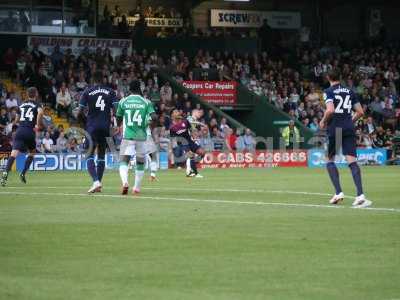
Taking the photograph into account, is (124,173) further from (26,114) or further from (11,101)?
(11,101)

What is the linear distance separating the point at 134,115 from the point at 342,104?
429cm

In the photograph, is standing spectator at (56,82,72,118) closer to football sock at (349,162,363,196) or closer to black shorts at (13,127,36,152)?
black shorts at (13,127,36,152)

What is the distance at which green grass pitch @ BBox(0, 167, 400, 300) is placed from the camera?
8.82 meters

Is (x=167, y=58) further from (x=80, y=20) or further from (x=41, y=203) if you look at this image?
(x=41, y=203)

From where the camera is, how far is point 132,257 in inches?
418

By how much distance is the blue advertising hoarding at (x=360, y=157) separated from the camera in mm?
41809

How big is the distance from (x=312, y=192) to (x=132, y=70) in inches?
870

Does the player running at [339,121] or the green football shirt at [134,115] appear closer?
the player running at [339,121]

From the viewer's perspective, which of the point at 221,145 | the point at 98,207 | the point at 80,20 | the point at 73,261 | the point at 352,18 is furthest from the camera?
the point at 352,18

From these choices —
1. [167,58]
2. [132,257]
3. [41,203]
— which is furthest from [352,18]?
[132,257]

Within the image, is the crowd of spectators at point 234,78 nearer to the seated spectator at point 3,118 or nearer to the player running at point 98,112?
the seated spectator at point 3,118

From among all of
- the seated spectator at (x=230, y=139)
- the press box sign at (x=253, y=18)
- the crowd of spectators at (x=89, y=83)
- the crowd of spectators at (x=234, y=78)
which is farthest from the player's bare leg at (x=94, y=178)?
the press box sign at (x=253, y=18)

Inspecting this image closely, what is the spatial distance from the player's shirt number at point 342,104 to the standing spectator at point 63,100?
22.9 metres

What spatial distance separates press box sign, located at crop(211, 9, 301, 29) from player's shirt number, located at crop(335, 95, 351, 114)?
1397 inches
